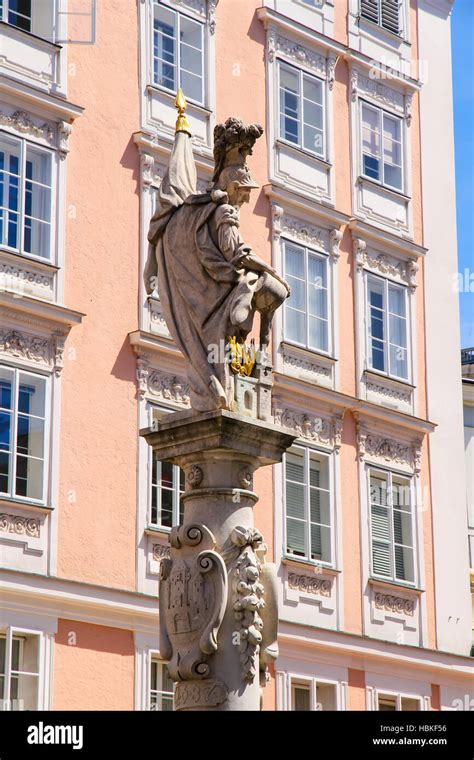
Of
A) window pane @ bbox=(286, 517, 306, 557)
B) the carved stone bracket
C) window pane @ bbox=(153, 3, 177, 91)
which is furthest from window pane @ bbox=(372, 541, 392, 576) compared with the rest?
the carved stone bracket

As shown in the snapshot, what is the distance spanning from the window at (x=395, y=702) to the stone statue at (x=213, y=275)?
51.0 feet

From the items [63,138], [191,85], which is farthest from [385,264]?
[63,138]

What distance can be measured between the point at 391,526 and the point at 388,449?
1.33 m

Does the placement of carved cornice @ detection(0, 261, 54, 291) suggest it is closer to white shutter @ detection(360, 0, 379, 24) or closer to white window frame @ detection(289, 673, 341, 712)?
white window frame @ detection(289, 673, 341, 712)

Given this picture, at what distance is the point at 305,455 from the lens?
26.3 m

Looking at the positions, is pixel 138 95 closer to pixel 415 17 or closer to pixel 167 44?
pixel 167 44

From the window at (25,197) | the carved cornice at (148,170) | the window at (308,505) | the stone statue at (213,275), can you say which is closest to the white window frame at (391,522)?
the window at (308,505)

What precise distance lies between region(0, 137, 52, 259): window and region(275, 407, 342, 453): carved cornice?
508 cm

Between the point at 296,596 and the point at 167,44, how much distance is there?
29.1 ft

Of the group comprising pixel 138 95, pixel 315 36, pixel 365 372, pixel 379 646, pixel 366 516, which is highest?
pixel 315 36

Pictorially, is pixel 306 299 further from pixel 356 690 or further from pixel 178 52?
pixel 356 690

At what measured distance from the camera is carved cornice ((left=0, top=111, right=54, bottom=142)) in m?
22.9
